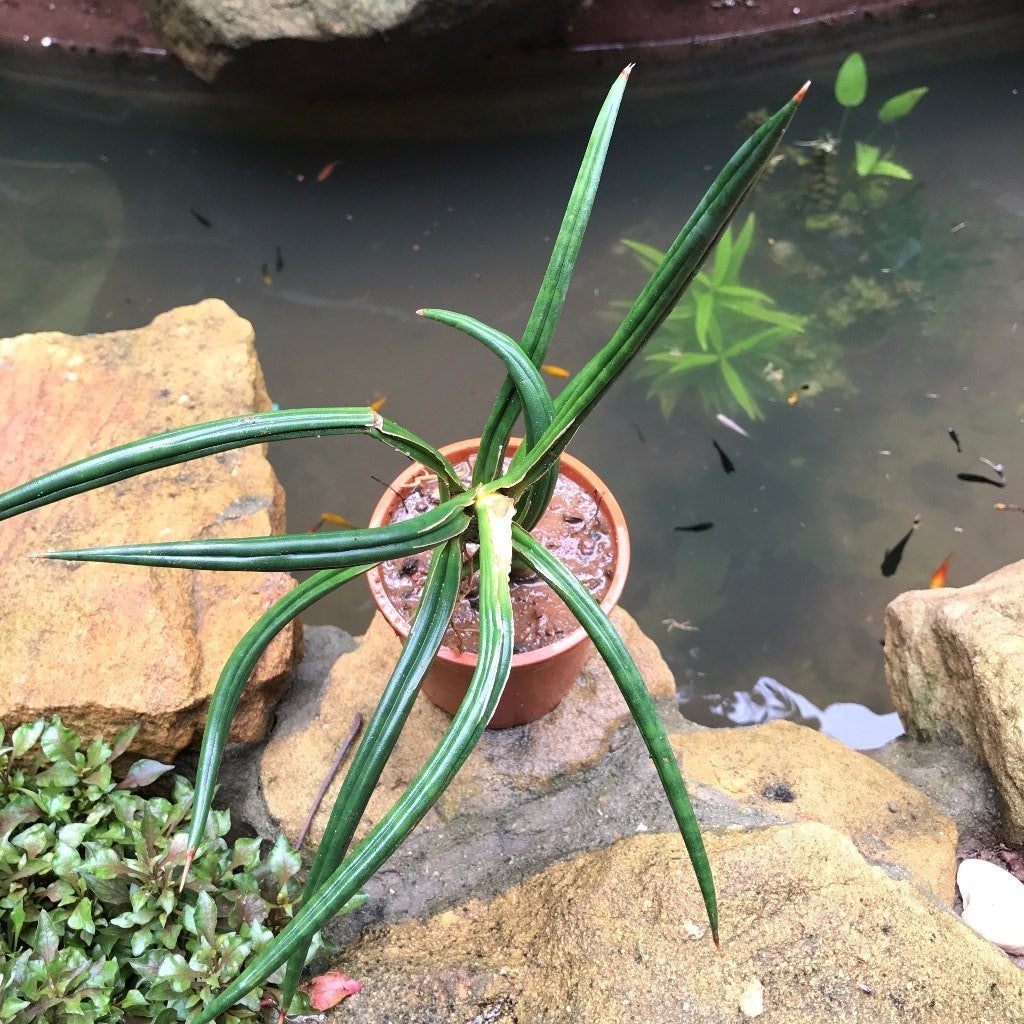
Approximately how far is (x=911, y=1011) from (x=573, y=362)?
1717 mm

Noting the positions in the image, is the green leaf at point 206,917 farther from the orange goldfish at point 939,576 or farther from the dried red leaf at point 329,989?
the orange goldfish at point 939,576

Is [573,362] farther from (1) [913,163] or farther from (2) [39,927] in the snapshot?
(2) [39,927]

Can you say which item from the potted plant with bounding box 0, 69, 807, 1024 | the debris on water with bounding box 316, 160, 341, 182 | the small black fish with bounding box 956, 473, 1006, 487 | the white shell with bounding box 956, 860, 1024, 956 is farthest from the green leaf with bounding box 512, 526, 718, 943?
the debris on water with bounding box 316, 160, 341, 182

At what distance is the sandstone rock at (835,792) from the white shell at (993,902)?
0.15 feet

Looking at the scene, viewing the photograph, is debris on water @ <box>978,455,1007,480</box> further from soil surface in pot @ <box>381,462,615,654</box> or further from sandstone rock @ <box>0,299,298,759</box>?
sandstone rock @ <box>0,299,298,759</box>

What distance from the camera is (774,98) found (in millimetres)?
3021

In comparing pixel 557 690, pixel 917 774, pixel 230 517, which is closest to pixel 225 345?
pixel 230 517

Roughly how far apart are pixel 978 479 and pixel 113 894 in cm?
212

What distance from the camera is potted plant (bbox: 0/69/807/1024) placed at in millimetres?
708

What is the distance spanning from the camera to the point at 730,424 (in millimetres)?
2230

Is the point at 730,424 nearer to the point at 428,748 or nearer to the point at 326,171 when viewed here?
the point at 428,748

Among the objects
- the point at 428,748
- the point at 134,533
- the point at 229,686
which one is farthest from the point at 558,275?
the point at 134,533

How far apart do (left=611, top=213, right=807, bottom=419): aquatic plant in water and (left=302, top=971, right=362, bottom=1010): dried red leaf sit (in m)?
1.62

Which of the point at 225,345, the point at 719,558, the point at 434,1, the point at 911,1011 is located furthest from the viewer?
the point at 434,1
